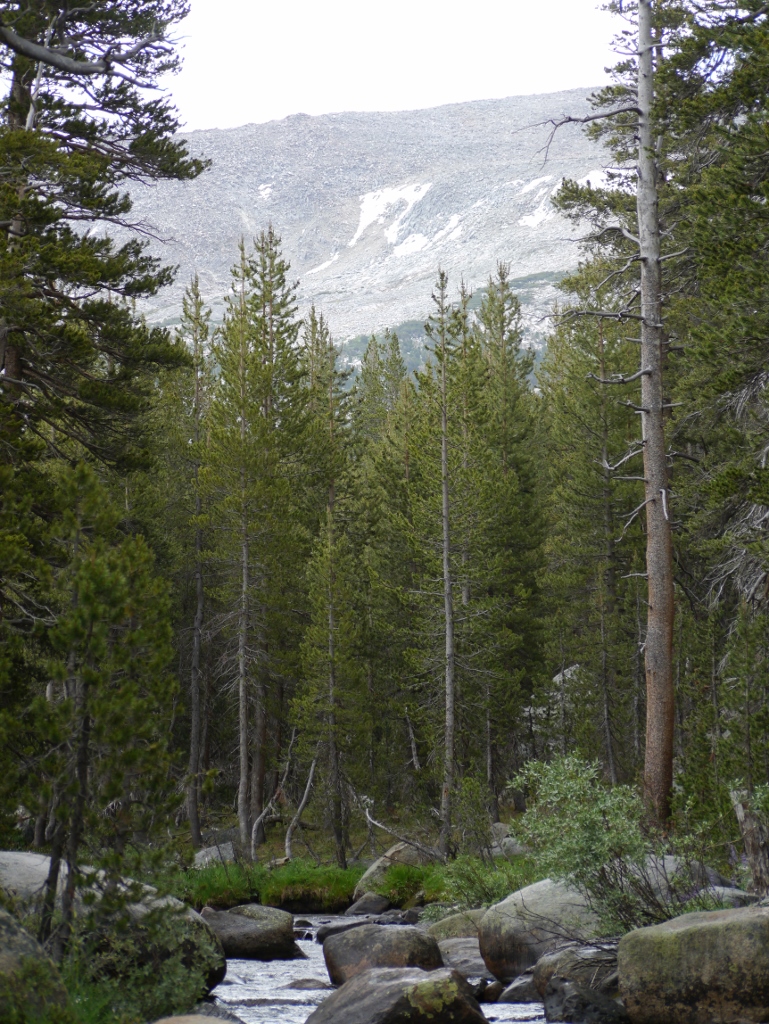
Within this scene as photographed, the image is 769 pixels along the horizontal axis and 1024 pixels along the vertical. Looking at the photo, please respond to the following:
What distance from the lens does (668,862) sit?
10023 mm

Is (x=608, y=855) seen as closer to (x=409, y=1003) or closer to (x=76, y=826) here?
(x=409, y=1003)

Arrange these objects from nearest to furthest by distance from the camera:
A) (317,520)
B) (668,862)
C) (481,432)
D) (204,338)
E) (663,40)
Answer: (668,862) → (663,40) → (481,432) → (317,520) → (204,338)

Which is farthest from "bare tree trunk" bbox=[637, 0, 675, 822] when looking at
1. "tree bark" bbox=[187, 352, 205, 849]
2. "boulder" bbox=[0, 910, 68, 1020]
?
"tree bark" bbox=[187, 352, 205, 849]

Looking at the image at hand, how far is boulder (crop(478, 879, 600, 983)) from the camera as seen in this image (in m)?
9.78

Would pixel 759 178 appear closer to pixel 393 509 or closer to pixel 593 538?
pixel 593 538

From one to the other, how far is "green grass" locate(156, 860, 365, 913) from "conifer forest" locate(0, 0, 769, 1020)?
1411 mm

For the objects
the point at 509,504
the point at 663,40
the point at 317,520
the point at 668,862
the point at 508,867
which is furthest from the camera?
the point at 317,520

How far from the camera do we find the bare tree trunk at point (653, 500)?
42.3ft

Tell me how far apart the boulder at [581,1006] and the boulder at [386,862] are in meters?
10.1

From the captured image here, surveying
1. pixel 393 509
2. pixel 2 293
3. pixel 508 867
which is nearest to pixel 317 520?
pixel 393 509

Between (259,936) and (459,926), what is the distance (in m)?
2.69

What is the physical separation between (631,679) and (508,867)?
547 inches

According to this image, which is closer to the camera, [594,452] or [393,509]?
[594,452]

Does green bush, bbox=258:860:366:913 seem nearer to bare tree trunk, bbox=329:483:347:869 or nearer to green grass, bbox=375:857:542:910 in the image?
bare tree trunk, bbox=329:483:347:869
